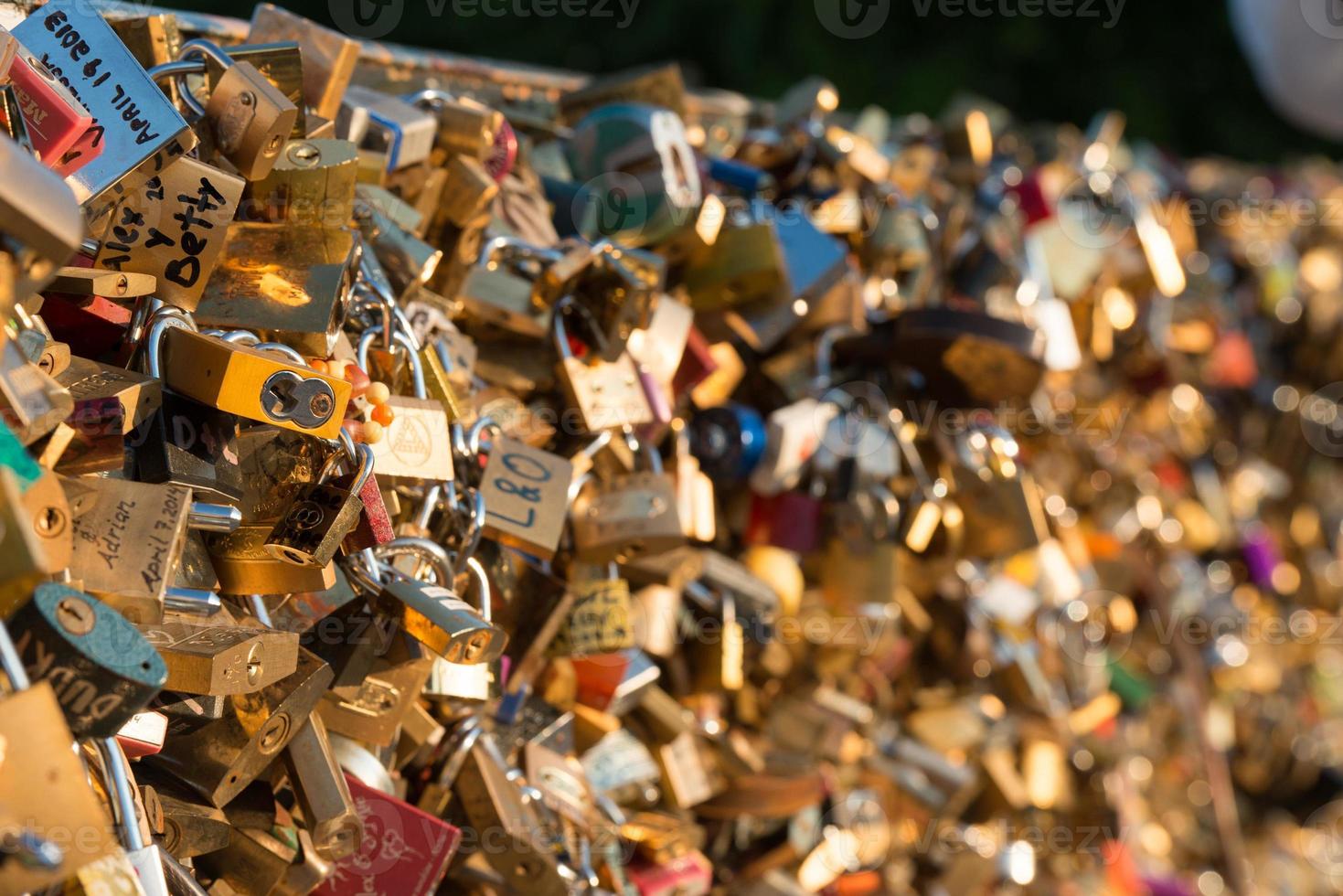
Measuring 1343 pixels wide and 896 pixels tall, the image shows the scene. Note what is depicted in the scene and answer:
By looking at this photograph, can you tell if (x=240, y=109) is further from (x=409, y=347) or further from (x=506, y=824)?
(x=506, y=824)

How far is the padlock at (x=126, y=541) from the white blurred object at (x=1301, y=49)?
3.07 m

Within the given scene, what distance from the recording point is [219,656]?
68 centimetres

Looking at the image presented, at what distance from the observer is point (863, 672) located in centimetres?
157

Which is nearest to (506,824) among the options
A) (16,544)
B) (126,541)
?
(126,541)

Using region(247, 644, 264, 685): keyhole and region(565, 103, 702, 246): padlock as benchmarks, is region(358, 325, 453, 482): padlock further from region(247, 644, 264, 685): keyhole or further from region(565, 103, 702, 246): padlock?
region(565, 103, 702, 246): padlock

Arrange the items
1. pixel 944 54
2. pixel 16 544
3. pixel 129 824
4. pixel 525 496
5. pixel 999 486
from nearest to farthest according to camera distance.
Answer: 1. pixel 16 544
2. pixel 129 824
3. pixel 525 496
4. pixel 999 486
5. pixel 944 54

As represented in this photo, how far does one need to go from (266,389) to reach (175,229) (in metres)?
0.16

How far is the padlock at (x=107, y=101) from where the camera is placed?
77 centimetres

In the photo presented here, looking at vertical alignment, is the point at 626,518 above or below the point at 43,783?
below

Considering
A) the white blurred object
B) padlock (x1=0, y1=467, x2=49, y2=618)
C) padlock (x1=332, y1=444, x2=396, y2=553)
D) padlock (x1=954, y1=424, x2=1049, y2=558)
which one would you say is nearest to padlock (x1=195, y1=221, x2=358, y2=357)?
padlock (x1=332, y1=444, x2=396, y2=553)

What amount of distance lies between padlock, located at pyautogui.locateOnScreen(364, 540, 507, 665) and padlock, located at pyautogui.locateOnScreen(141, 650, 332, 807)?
0.07m

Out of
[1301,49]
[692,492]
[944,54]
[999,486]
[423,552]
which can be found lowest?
[944,54]

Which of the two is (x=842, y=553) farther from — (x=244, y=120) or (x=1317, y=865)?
(x=1317, y=865)

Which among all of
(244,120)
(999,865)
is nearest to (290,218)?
(244,120)
